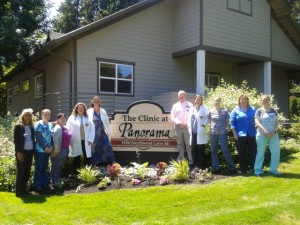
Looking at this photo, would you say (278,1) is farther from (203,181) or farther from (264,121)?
(203,181)

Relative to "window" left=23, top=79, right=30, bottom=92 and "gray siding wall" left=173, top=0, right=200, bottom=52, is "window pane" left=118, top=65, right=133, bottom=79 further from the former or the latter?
"window" left=23, top=79, right=30, bottom=92

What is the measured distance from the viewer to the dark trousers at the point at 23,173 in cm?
695

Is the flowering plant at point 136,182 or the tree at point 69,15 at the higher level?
the tree at point 69,15

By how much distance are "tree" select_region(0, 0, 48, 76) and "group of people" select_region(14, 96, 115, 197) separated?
23.3 feet

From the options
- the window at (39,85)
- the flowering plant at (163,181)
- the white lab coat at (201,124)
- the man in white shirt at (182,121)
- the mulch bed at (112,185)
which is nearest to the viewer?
the mulch bed at (112,185)

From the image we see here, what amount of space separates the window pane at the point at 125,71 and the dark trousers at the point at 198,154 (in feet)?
20.7

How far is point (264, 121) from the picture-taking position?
7703 millimetres

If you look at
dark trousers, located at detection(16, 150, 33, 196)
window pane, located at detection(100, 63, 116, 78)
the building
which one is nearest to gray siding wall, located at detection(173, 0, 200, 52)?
the building

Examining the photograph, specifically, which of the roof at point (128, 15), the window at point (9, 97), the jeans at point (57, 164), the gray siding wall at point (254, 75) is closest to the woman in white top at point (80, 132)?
the jeans at point (57, 164)

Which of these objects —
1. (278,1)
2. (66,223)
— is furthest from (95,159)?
(278,1)

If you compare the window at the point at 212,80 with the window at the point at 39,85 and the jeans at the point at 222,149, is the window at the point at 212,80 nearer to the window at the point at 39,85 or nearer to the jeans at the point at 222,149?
the window at the point at 39,85

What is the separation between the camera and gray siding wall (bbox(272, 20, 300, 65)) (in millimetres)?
18297

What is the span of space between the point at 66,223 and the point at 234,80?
14.3m

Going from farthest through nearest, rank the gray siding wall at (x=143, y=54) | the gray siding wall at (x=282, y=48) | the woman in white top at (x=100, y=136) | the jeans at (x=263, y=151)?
the gray siding wall at (x=282, y=48), the gray siding wall at (x=143, y=54), the woman in white top at (x=100, y=136), the jeans at (x=263, y=151)
